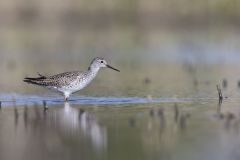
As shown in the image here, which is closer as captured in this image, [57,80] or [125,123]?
[125,123]

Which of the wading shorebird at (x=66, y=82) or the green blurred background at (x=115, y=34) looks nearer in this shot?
the wading shorebird at (x=66, y=82)

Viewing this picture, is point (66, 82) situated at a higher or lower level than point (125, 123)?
higher

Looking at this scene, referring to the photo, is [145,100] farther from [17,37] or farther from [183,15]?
[183,15]

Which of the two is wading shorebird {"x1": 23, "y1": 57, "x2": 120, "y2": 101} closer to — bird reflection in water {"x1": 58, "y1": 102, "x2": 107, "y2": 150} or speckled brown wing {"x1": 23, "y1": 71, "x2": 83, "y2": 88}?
speckled brown wing {"x1": 23, "y1": 71, "x2": 83, "y2": 88}

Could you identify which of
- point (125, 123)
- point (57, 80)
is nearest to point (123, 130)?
point (125, 123)

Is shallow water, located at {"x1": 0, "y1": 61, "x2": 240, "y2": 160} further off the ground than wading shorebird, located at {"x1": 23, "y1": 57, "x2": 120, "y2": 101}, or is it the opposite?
wading shorebird, located at {"x1": 23, "y1": 57, "x2": 120, "y2": 101}

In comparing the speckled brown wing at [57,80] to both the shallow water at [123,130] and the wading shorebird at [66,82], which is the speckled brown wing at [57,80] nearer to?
the wading shorebird at [66,82]

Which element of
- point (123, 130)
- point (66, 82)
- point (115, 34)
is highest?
point (115, 34)

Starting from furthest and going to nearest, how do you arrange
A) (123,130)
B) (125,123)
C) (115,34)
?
(115,34), (125,123), (123,130)

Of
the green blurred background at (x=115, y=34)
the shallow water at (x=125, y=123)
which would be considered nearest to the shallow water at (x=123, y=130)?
the shallow water at (x=125, y=123)

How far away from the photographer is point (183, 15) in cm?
3259

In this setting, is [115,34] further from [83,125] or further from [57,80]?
[83,125]

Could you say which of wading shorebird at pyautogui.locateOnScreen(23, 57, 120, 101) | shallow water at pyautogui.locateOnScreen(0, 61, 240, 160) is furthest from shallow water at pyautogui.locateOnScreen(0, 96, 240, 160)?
wading shorebird at pyautogui.locateOnScreen(23, 57, 120, 101)

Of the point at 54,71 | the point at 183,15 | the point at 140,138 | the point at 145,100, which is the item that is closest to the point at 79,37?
the point at 183,15
